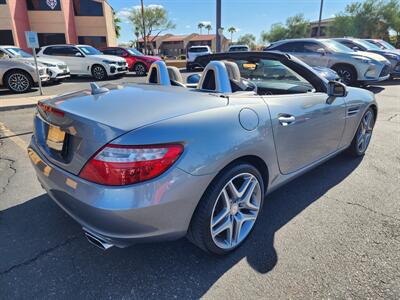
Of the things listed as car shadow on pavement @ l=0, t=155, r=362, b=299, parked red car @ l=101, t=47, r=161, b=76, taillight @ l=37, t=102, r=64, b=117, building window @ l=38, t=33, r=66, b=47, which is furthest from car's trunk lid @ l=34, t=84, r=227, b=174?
building window @ l=38, t=33, r=66, b=47

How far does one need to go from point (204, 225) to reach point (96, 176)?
0.75 m

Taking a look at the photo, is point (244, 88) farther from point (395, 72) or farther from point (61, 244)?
point (395, 72)

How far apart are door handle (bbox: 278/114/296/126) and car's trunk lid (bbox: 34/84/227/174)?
0.53 m

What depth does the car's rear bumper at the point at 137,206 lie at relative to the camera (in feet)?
5.25

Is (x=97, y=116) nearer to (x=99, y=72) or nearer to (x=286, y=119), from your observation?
(x=286, y=119)

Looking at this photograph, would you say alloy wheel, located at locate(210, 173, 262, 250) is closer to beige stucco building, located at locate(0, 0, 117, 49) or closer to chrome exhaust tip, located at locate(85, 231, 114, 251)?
chrome exhaust tip, located at locate(85, 231, 114, 251)

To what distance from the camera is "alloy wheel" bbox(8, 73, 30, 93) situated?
9.12 m

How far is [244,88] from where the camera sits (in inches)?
106

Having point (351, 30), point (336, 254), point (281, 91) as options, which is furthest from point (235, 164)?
point (351, 30)

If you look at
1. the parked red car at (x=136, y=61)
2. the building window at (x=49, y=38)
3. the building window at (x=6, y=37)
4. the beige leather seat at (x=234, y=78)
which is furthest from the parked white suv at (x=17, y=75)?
the building window at (x=49, y=38)

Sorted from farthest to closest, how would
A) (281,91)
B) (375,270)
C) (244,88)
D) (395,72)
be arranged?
1. (395,72)
2. (281,91)
3. (244,88)
4. (375,270)

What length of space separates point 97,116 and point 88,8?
2928cm

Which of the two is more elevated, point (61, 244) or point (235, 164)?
point (235, 164)

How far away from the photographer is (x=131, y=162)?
1.59 metres
